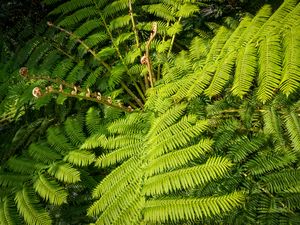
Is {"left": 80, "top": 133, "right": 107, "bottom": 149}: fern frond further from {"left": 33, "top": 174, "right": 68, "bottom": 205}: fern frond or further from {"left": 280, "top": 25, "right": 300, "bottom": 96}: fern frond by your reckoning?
{"left": 280, "top": 25, "right": 300, "bottom": 96}: fern frond

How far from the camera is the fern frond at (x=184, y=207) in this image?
4.78 feet

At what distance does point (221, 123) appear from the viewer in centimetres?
209

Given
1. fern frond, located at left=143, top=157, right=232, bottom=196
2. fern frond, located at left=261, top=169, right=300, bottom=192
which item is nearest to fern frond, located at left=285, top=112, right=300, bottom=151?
fern frond, located at left=261, top=169, right=300, bottom=192

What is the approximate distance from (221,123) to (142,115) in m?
0.50

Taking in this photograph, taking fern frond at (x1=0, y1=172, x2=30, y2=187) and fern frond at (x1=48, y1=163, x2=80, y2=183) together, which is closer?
fern frond at (x1=48, y1=163, x2=80, y2=183)

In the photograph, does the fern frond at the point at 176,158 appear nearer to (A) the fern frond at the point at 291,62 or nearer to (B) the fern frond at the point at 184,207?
(B) the fern frond at the point at 184,207

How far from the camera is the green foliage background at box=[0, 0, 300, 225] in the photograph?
166 cm

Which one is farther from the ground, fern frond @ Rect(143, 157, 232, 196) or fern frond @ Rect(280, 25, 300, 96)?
fern frond @ Rect(280, 25, 300, 96)

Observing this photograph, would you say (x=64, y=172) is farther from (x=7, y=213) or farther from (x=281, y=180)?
(x=281, y=180)

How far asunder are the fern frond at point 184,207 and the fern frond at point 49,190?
22.5 inches

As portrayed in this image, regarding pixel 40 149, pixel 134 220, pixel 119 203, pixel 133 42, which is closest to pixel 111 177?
pixel 119 203

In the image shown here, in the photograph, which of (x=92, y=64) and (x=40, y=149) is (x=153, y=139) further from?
(x=92, y=64)

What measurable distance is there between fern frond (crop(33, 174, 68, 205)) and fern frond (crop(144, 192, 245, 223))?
22.5 inches

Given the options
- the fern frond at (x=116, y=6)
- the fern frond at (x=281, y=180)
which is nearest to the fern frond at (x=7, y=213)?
the fern frond at (x=281, y=180)
